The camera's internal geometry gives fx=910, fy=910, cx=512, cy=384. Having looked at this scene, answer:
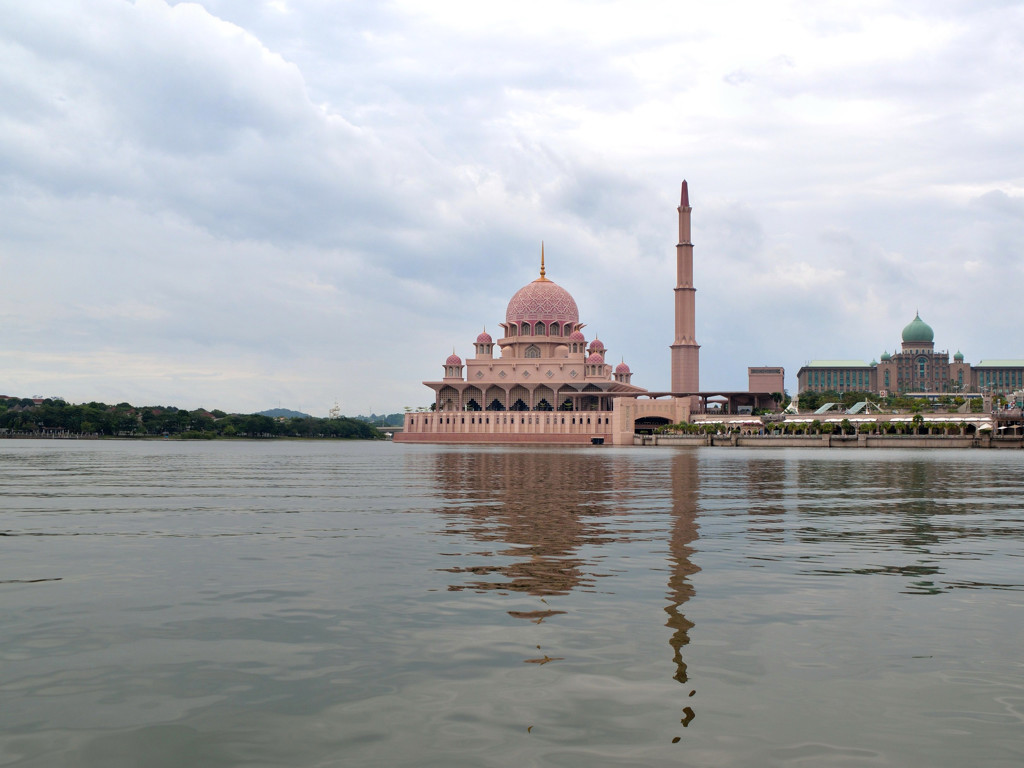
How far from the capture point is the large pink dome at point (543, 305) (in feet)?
488

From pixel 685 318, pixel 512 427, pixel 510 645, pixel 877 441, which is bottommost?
pixel 510 645

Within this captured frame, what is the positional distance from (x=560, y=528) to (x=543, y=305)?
131628 mm

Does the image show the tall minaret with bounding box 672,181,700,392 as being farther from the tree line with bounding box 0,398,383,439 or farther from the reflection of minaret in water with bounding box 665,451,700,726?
the reflection of minaret in water with bounding box 665,451,700,726

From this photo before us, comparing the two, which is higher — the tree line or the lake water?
the tree line

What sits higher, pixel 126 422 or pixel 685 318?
pixel 685 318

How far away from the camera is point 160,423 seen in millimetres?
158750

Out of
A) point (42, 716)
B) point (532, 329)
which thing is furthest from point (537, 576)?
point (532, 329)

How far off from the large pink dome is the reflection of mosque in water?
11142 cm

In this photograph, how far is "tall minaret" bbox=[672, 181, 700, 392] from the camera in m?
136

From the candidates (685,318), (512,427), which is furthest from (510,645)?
(685,318)

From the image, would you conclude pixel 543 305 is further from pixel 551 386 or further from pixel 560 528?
pixel 560 528

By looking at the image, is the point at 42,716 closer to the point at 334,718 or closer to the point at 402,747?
the point at 334,718

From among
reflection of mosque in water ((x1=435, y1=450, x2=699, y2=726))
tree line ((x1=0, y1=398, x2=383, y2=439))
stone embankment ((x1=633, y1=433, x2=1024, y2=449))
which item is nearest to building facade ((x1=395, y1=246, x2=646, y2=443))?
stone embankment ((x1=633, y1=433, x2=1024, y2=449))

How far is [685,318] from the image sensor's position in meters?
136
